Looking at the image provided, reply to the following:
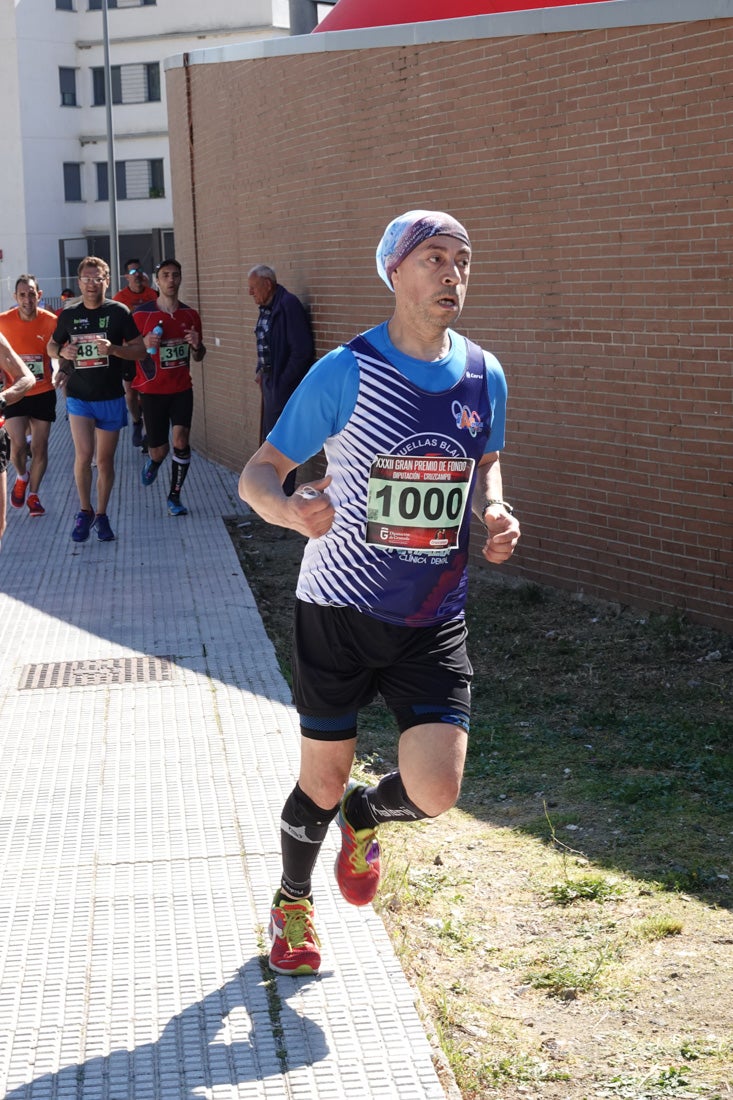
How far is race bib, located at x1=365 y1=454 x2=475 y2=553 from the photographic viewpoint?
12.4ft

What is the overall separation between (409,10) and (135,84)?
5205cm

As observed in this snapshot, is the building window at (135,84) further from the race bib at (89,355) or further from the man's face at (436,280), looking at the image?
the man's face at (436,280)

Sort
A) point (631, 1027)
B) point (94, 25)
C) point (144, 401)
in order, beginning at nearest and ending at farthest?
point (631, 1027)
point (144, 401)
point (94, 25)

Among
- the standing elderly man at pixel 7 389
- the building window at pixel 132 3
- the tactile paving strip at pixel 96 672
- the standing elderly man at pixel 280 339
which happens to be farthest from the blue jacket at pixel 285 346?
the building window at pixel 132 3

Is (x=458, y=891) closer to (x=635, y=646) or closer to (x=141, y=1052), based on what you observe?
(x=141, y=1052)

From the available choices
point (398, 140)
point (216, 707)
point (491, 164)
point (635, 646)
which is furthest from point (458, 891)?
point (398, 140)

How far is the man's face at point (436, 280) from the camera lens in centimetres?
378

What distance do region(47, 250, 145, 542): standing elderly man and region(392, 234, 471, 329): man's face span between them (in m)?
7.54

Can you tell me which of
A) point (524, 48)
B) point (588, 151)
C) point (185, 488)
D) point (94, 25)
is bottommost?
point (185, 488)

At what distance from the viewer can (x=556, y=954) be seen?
14.4ft

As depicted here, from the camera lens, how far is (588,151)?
853 cm

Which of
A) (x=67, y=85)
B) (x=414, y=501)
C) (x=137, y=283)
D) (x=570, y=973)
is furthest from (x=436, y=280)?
(x=67, y=85)

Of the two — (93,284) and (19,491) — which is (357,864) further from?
(19,491)

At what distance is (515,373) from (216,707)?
369 cm
